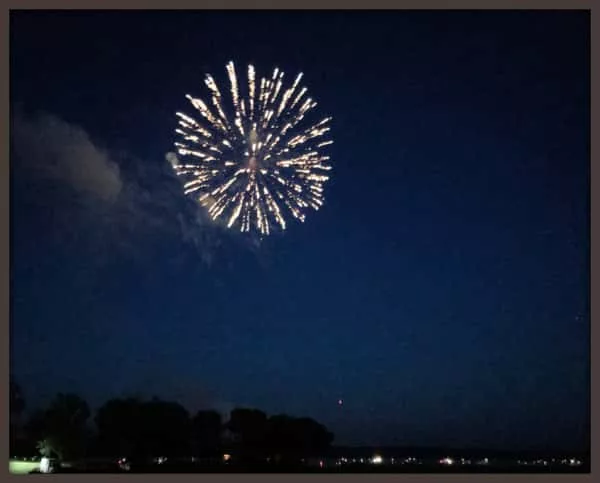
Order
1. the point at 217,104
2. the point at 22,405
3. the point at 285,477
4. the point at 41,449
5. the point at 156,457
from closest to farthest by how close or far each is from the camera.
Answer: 1. the point at 285,477
2. the point at 217,104
3. the point at 22,405
4. the point at 41,449
5. the point at 156,457

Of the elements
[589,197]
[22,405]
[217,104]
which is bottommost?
[22,405]

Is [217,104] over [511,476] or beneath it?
over

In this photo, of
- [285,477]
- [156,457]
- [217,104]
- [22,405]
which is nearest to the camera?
[285,477]

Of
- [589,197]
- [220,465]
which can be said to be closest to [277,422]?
[220,465]

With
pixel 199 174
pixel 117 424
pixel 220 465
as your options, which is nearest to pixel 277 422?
pixel 220 465

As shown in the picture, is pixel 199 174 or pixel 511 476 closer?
pixel 511 476

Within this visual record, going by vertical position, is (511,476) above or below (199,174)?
below

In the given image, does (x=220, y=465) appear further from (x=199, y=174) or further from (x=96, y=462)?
(x=199, y=174)

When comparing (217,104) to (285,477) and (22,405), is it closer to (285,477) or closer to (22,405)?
(285,477)

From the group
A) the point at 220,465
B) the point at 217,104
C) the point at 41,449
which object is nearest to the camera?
the point at 217,104
